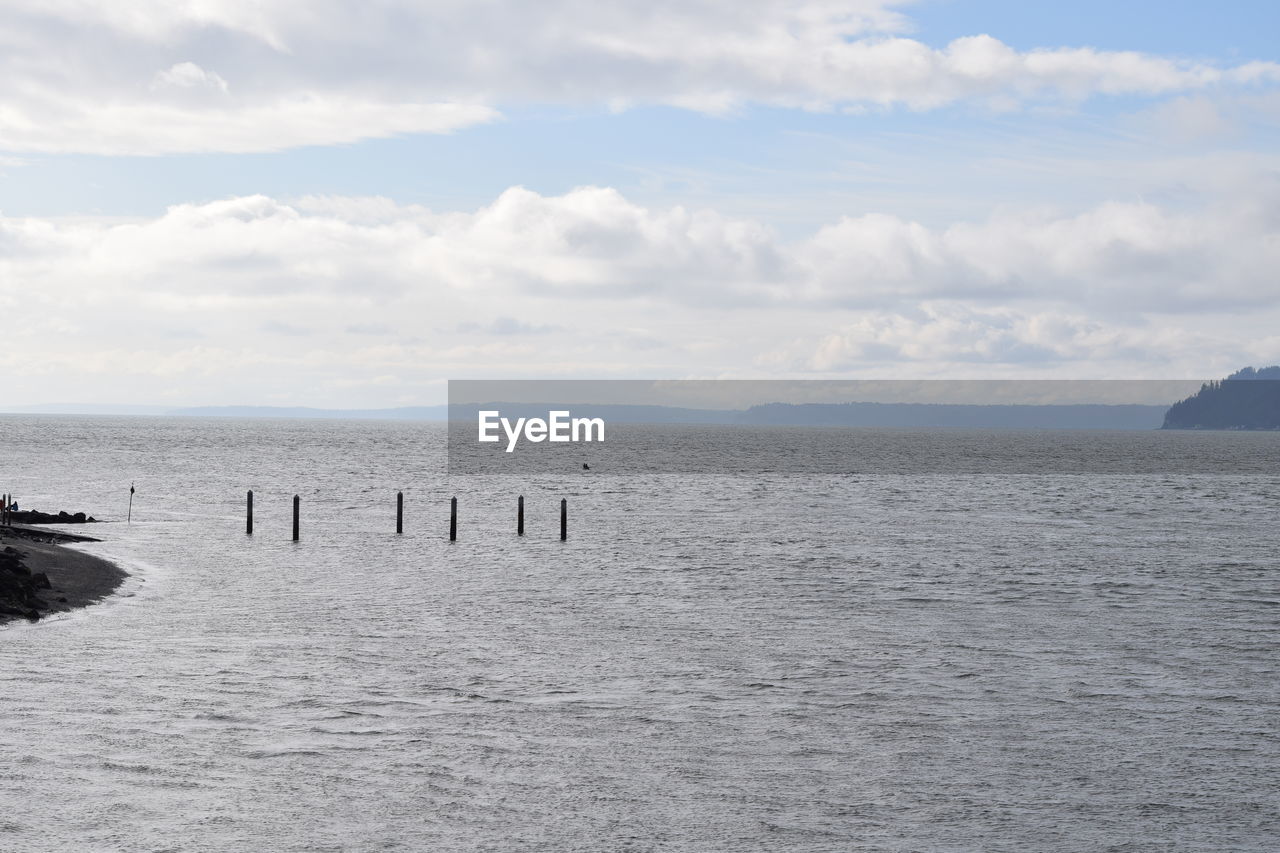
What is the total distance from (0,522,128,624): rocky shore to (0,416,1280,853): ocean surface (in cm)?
101

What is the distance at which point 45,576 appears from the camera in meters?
33.4

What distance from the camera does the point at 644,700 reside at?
2320 centimetres

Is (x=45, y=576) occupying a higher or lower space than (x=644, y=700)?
higher

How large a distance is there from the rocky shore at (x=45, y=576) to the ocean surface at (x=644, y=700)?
1014 millimetres

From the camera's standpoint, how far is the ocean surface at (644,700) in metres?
16.3

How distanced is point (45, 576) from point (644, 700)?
19147mm

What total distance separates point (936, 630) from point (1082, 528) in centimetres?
3728

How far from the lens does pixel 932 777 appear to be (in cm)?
1864

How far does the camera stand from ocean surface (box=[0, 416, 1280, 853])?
1628 centimetres

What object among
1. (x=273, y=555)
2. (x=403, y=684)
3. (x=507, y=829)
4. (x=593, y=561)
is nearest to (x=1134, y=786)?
(x=507, y=829)

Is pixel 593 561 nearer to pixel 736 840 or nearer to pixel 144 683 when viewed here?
pixel 144 683

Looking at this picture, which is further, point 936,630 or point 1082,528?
point 1082,528

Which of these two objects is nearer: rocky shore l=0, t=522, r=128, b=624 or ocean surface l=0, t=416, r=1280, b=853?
ocean surface l=0, t=416, r=1280, b=853

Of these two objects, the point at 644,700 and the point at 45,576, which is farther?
the point at 45,576
